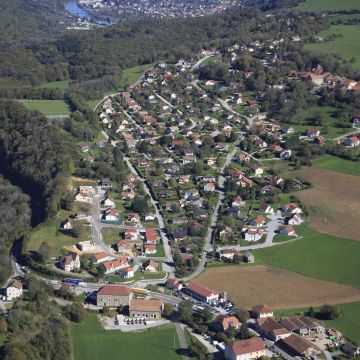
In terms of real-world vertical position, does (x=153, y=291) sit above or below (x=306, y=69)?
below

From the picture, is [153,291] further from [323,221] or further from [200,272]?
[323,221]

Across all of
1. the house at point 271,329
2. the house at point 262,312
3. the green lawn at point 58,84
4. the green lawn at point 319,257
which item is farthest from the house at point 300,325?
the green lawn at point 58,84

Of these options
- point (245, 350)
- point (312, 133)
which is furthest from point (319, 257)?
point (312, 133)

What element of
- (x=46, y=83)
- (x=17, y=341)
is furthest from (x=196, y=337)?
(x=46, y=83)

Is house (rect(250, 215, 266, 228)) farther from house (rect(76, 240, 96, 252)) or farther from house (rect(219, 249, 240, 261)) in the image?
house (rect(76, 240, 96, 252))

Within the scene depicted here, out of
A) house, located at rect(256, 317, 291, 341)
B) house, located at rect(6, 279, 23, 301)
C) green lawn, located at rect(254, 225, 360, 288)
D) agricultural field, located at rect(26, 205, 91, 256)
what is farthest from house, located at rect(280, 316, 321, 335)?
agricultural field, located at rect(26, 205, 91, 256)
